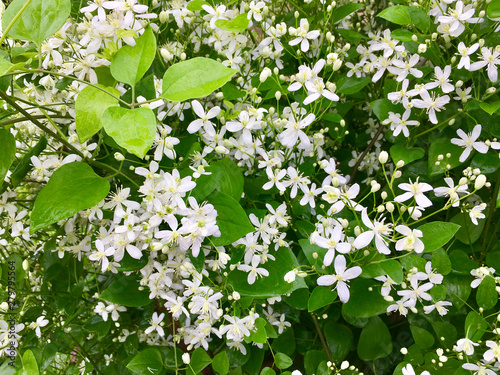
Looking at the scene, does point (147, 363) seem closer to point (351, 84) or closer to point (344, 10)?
point (351, 84)

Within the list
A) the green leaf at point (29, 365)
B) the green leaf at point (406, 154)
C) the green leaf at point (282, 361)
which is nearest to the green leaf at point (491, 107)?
the green leaf at point (406, 154)

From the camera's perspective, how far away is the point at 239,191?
593 millimetres

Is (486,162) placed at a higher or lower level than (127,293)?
higher

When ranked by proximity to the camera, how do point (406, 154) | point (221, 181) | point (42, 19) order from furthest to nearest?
point (406, 154) < point (221, 181) < point (42, 19)

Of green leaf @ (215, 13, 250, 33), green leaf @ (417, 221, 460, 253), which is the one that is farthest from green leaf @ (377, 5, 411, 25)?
green leaf @ (417, 221, 460, 253)

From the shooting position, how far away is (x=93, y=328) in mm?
770

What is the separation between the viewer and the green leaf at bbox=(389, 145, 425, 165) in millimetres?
678

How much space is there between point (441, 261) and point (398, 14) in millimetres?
409

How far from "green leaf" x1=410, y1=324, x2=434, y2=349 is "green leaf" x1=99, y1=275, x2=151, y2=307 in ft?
1.53

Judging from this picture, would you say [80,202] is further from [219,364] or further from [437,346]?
[437,346]

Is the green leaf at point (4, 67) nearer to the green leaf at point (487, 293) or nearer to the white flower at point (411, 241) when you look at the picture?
the white flower at point (411, 241)

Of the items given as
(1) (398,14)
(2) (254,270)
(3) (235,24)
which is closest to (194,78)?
(3) (235,24)

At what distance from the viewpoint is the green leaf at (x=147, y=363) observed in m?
0.65

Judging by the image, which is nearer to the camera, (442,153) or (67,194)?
(67,194)
